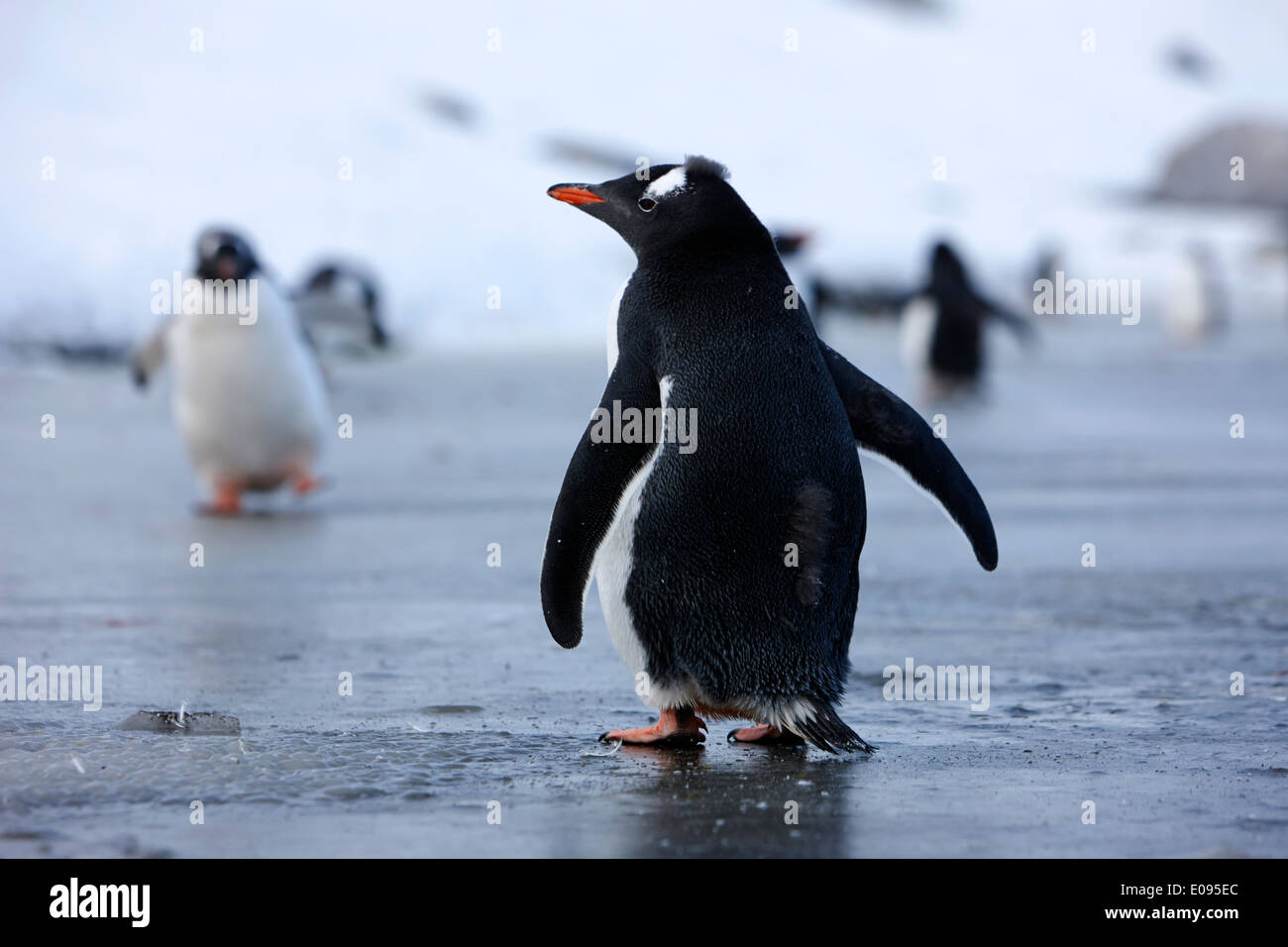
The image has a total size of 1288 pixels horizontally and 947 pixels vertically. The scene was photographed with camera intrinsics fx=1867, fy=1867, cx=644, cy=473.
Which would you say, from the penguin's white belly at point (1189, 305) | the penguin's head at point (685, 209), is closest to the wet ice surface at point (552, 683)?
the penguin's head at point (685, 209)

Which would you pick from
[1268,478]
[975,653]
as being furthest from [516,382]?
[975,653]

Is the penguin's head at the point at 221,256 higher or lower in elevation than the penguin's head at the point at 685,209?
higher

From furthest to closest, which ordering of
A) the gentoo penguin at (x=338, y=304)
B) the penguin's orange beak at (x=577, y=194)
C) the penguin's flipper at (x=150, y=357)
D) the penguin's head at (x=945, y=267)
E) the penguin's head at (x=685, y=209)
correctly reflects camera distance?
the penguin's head at (x=945, y=267)
the gentoo penguin at (x=338, y=304)
the penguin's flipper at (x=150, y=357)
the penguin's orange beak at (x=577, y=194)
the penguin's head at (x=685, y=209)

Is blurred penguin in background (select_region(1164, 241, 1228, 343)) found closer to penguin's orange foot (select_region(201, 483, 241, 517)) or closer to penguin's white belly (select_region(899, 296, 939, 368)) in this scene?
→ penguin's white belly (select_region(899, 296, 939, 368))

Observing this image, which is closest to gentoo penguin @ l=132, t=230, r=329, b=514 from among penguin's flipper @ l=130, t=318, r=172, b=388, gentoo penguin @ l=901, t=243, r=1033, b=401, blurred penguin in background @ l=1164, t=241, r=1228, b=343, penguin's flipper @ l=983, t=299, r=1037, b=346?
penguin's flipper @ l=130, t=318, r=172, b=388

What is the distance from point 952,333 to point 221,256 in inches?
268

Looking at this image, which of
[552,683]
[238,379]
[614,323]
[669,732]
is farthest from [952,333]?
[669,732]

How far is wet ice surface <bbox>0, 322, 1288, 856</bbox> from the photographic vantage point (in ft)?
7.43

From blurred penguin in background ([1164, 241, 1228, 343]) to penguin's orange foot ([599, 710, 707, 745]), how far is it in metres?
16.3

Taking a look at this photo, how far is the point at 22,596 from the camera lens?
179 inches

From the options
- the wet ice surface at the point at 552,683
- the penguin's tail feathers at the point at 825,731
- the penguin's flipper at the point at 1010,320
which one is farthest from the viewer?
the penguin's flipper at the point at 1010,320

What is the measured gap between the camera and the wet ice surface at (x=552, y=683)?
7.43ft

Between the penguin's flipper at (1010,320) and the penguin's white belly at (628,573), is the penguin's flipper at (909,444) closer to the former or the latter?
the penguin's white belly at (628,573)
